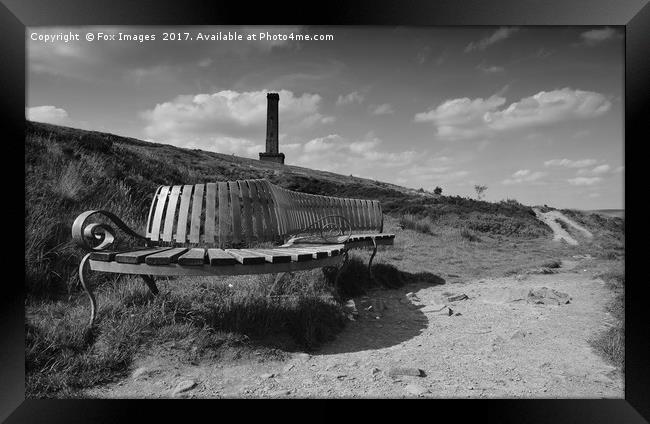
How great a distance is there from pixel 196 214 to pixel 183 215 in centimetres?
12

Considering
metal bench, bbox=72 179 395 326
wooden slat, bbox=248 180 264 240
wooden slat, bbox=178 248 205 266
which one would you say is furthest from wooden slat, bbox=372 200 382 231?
wooden slat, bbox=178 248 205 266

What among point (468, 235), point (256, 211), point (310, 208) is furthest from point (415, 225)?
point (256, 211)

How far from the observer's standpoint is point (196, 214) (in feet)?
11.3

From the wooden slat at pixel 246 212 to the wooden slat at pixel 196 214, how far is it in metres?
0.36

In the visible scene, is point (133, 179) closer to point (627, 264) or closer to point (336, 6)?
point (336, 6)

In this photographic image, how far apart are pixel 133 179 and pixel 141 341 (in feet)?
14.1

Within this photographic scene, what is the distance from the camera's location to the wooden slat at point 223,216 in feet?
11.3

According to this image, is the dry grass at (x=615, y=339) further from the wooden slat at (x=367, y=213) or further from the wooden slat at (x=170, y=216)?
the wooden slat at (x=170, y=216)

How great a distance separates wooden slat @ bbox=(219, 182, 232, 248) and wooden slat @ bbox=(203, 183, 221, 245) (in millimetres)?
64

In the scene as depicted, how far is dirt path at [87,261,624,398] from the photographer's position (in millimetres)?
2504

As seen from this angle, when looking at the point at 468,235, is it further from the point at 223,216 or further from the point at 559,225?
the point at 223,216

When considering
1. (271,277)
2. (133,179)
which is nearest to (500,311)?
(271,277)

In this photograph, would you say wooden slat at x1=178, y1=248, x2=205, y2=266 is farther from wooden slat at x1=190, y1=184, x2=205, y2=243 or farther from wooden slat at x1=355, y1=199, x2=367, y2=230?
wooden slat at x1=355, y1=199, x2=367, y2=230

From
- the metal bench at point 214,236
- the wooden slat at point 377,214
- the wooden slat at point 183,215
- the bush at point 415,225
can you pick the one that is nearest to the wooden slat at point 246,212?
the metal bench at point 214,236
